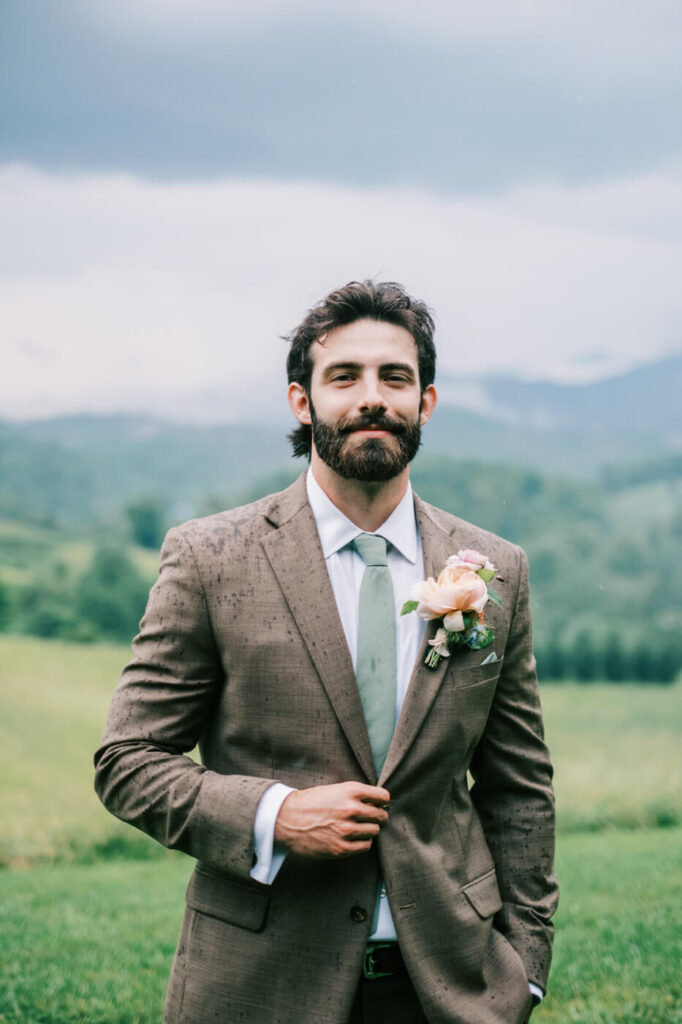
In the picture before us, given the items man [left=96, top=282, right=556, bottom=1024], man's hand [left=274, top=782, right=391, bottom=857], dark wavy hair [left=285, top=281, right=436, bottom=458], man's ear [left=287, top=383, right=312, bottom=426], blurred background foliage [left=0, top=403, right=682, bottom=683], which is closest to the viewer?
man's hand [left=274, top=782, right=391, bottom=857]

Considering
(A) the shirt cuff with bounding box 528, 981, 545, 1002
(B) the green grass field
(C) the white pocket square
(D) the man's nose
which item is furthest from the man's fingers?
(B) the green grass field

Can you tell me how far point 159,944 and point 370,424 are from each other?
418 centimetres

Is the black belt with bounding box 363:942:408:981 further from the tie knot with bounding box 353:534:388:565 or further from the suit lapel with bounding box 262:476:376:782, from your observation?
the tie knot with bounding box 353:534:388:565

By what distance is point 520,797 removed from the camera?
2.88 m

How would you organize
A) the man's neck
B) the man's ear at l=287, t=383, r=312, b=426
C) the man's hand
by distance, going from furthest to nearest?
the man's ear at l=287, t=383, r=312, b=426
the man's neck
the man's hand

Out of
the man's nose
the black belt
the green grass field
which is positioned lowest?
the green grass field

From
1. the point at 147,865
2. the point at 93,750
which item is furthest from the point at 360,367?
the point at 93,750

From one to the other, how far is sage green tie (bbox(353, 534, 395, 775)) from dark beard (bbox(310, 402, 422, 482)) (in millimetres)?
250

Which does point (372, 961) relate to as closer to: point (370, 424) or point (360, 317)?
point (370, 424)

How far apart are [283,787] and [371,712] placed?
0.30m

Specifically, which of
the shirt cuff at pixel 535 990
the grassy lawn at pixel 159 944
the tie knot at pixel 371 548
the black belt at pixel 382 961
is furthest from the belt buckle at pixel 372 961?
the grassy lawn at pixel 159 944

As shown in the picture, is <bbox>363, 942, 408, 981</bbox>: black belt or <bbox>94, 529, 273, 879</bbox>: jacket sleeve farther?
<bbox>363, 942, 408, 981</bbox>: black belt

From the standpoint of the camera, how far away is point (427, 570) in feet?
8.94

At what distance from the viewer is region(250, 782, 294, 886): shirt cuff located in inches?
90.6
